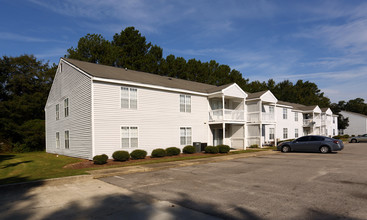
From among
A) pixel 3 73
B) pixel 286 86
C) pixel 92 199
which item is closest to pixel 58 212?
pixel 92 199

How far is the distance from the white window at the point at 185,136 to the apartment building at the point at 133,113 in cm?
9

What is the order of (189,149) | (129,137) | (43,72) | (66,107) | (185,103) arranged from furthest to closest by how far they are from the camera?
(43,72) → (185,103) → (66,107) → (189,149) → (129,137)

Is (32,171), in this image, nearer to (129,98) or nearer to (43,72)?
(129,98)

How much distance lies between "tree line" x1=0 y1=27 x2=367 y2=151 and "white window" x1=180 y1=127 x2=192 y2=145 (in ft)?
64.2

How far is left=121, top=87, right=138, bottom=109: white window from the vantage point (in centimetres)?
1878

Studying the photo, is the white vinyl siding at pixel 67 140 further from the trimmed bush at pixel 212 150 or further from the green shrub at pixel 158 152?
the trimmed bush at pixel 212 150

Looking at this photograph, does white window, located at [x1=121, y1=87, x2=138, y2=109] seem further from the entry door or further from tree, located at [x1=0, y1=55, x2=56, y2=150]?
tree, located at [x1=0, y1=55, x2=56, y2=150]

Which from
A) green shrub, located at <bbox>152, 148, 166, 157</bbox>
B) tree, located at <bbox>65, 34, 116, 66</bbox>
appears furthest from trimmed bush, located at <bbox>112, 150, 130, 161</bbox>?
tree, located at <bbox>65, 34, 116, 66</bbox>

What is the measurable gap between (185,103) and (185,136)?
2.97 m

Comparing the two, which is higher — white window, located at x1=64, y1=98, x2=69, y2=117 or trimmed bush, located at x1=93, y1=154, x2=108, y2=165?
white window, located at x1=64, y1=98, x2=69, y2=117

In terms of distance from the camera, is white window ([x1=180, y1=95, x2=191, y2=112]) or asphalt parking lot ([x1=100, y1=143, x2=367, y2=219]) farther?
white window ([x1=180, y1=95, x2=191, y2=112])

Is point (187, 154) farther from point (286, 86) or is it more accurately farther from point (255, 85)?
point (286, 86)

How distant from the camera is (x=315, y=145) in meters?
22.5

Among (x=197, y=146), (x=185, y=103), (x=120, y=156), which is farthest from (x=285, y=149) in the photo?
(x=120, y=156)
